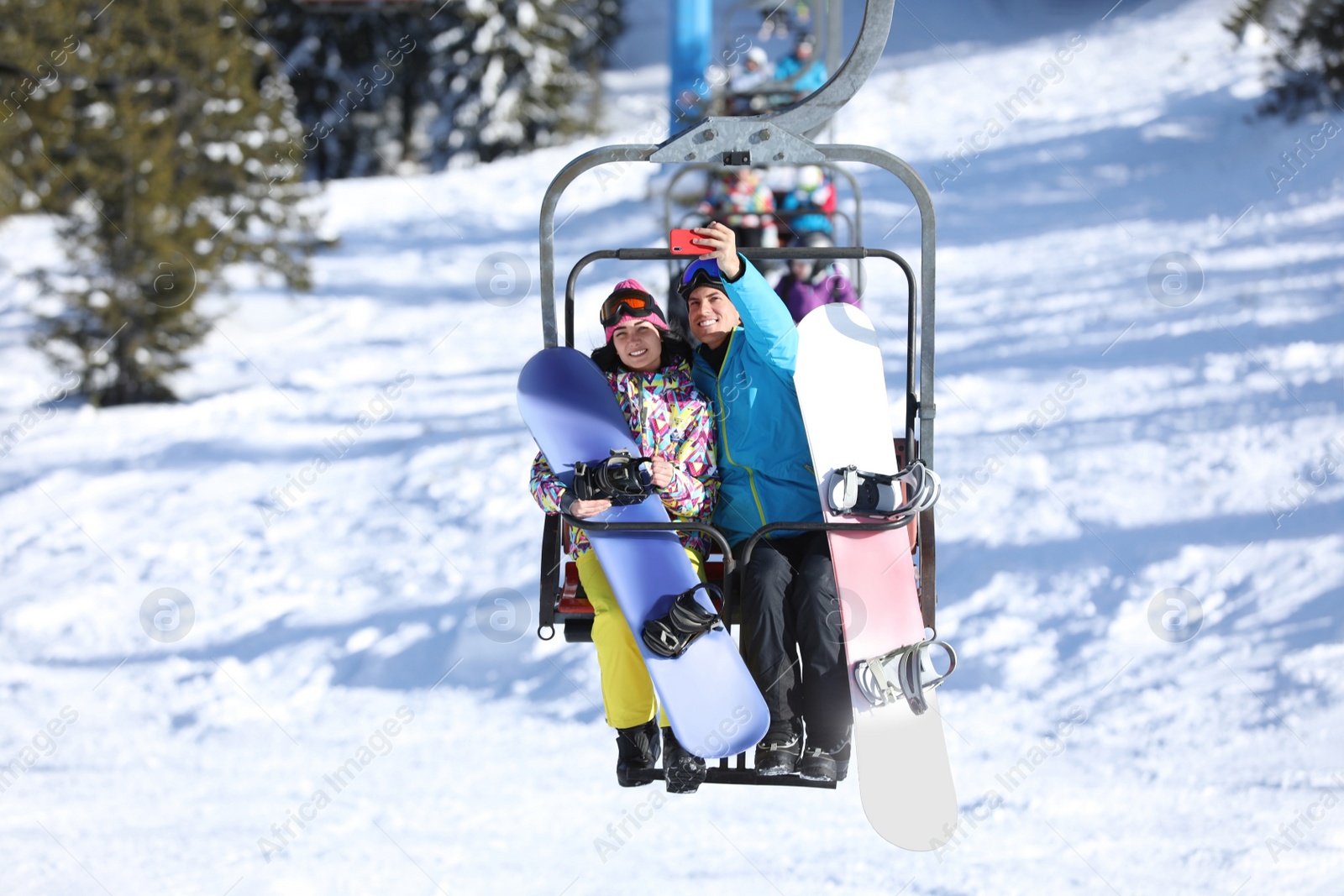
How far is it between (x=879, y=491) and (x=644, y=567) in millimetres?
671

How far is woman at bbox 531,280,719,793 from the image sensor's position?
318cm

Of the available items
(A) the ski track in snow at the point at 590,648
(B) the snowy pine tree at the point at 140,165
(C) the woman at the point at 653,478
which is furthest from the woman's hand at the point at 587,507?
(B) the snowy pine tree at the point at 140,165

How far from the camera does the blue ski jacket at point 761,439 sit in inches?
128

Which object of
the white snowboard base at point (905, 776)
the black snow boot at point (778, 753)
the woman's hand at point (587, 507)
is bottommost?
the white snowboard base at point (905, 776)

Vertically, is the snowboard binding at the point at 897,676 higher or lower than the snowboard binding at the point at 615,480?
lower

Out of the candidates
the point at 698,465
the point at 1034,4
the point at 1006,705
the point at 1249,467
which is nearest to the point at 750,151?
the point at 698,465

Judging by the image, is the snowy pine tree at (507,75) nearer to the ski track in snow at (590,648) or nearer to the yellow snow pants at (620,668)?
the ski track in snow at (590,648)

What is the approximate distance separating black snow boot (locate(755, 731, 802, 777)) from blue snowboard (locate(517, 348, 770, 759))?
43 mm

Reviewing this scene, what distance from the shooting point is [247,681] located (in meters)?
5.87

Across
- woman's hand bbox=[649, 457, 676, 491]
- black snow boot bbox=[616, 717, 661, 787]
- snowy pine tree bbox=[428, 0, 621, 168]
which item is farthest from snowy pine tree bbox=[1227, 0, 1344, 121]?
snowy pine tree bbox=[428, 0, 621, 168]

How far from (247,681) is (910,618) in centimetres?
396

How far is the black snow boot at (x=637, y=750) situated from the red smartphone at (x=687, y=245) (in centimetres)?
130

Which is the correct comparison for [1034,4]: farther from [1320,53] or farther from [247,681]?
[247,681]

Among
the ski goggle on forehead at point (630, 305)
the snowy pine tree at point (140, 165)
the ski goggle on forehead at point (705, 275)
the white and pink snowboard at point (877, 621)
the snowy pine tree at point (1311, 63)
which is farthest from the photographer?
the snowy pine tree at point (1311, 63)
